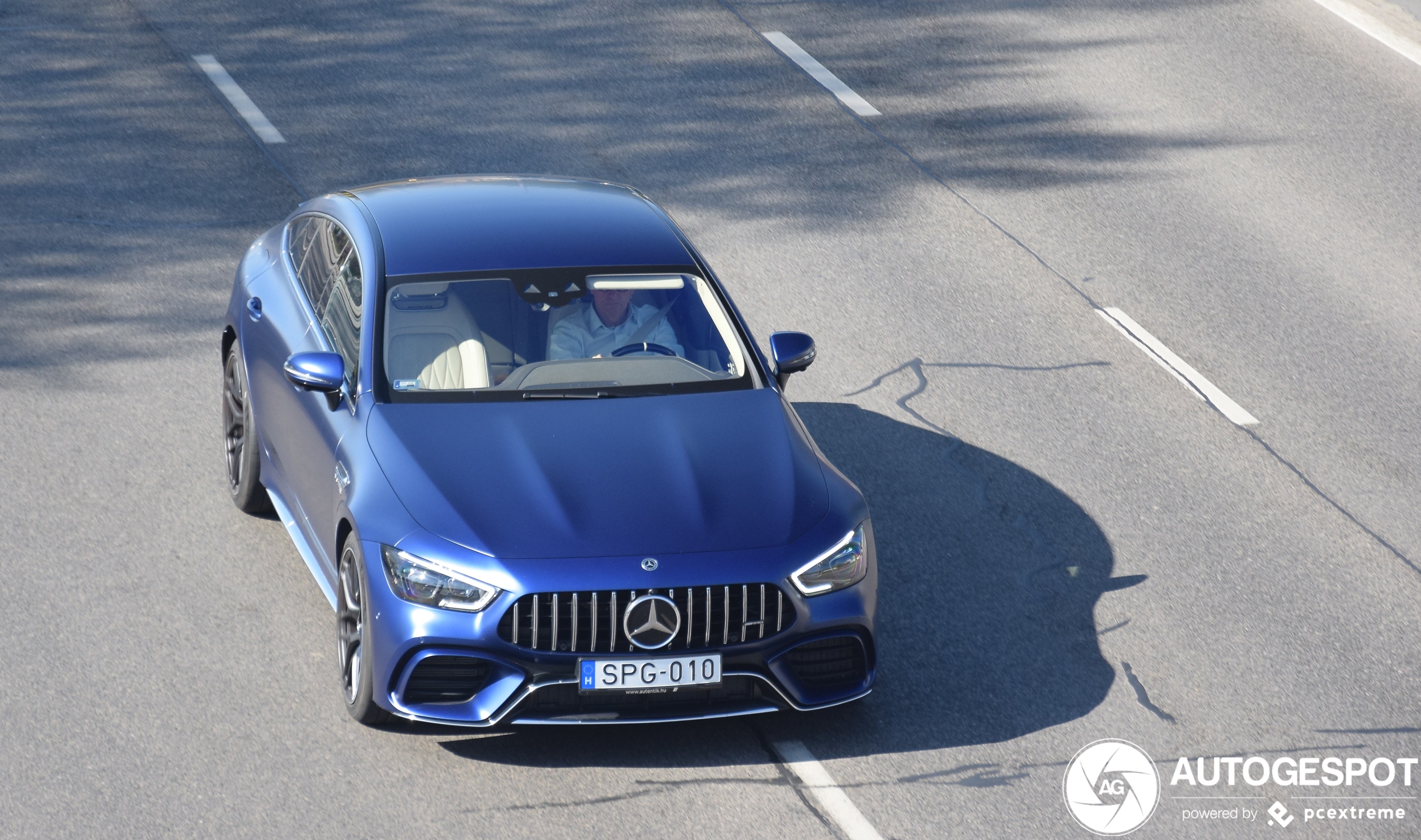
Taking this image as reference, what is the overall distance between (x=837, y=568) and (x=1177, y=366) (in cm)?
469

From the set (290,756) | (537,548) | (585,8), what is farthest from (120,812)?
(585,8)

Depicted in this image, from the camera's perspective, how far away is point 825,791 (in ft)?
19.2

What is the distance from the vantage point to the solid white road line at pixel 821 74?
1425cm

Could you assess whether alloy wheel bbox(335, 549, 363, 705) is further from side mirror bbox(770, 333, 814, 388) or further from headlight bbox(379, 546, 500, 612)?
side mirror bbox(770, 333, 814, 388)

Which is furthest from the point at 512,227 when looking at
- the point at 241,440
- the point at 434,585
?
the point at 434,585

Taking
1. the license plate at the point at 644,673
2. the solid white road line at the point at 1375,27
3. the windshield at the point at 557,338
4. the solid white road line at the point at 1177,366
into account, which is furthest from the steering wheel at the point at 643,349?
the solid white road line at the point at 1375,27

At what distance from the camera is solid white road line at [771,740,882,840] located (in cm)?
565

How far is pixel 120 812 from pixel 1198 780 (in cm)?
390

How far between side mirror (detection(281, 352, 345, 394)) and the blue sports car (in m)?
0.01

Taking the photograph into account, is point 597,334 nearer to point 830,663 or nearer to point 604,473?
point 604,473

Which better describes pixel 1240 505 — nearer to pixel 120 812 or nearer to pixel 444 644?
pixel 444 644

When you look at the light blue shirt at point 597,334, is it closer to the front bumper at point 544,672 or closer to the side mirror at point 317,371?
the side mirror at point 317,371

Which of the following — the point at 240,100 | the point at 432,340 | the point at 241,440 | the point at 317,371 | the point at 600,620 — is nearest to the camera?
the point at 600,620

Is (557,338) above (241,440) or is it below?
above
